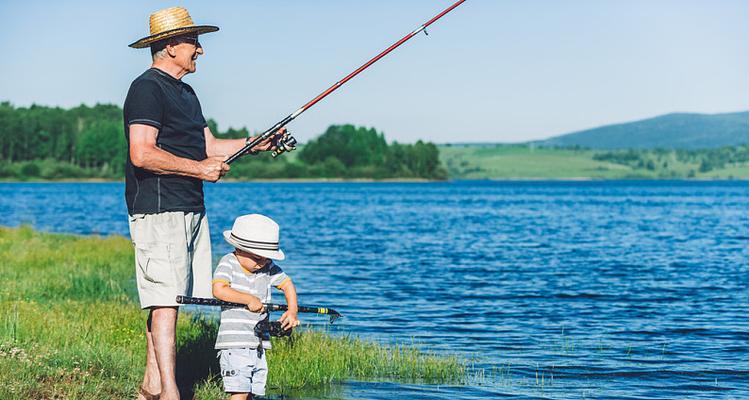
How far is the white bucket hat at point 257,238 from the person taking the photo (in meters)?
6.59

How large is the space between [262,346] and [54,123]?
150841mm

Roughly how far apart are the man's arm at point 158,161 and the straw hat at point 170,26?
612 millimetres

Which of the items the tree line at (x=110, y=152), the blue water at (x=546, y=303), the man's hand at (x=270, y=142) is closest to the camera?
the man's hand at (x=270, y=142)

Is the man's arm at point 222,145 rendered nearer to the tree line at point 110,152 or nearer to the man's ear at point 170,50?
the man's ear at point 170,50

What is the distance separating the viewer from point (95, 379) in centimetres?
780

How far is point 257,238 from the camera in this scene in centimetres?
659

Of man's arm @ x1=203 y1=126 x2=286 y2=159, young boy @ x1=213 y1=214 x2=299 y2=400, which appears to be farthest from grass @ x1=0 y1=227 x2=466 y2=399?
man's arm @ x1=203 y1=126 x2=286 y2=159

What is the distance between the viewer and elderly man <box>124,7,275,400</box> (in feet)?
20.7

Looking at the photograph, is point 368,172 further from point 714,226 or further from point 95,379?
point 95,379

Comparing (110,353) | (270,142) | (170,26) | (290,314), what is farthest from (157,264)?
(110,353)

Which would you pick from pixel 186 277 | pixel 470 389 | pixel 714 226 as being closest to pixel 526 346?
pixel 470 389

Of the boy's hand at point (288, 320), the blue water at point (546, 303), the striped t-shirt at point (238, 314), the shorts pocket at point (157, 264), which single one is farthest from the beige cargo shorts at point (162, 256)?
the blue water at point (546, 303)

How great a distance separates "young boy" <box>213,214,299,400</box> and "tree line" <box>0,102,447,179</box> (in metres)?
140

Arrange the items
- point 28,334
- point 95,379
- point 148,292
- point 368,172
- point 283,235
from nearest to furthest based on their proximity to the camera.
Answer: point 148,292 → point 95,379 → point 28,334 → point 283,235 → point 368,172
